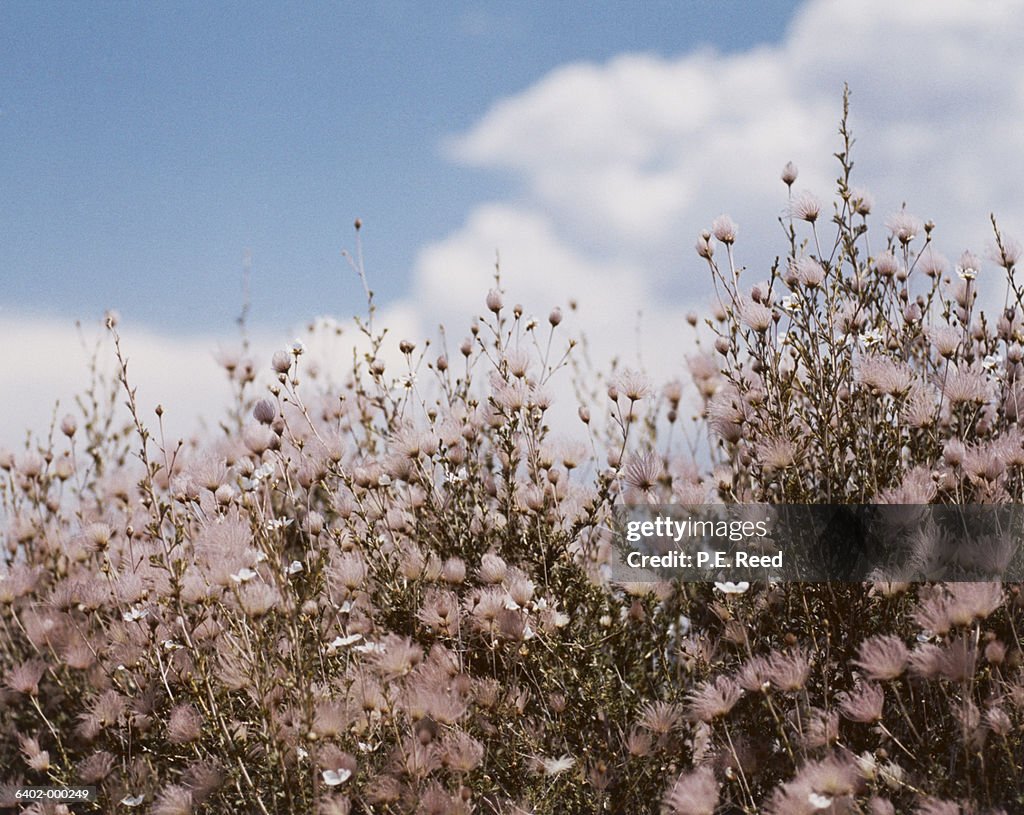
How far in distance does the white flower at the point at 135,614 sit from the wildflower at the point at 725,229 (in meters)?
2.53

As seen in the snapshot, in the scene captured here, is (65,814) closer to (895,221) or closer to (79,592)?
(79,592)

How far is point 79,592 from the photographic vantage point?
12.6ft

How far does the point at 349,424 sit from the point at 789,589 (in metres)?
3.09

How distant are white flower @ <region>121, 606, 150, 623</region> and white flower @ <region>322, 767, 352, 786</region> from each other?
933 mm

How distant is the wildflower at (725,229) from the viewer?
357cm

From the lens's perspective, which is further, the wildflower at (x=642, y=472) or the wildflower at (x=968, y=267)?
the wildflower at (x=968, y=267)

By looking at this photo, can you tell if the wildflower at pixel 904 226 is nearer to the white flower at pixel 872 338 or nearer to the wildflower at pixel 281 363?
the white flower at pixel 872 338

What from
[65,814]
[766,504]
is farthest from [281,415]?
[766,504]

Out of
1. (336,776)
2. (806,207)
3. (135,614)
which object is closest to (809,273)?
(806,207)

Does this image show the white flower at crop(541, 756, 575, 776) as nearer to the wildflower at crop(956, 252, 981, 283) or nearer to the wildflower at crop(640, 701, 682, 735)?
the wildflower at crop(640, 701, 682, 735)

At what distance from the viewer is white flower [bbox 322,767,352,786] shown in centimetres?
277

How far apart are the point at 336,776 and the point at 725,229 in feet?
7.74

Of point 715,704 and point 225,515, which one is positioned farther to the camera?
point 225,515

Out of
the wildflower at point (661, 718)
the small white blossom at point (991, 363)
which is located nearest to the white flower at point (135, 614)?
the wildflower at point (661, 718)
